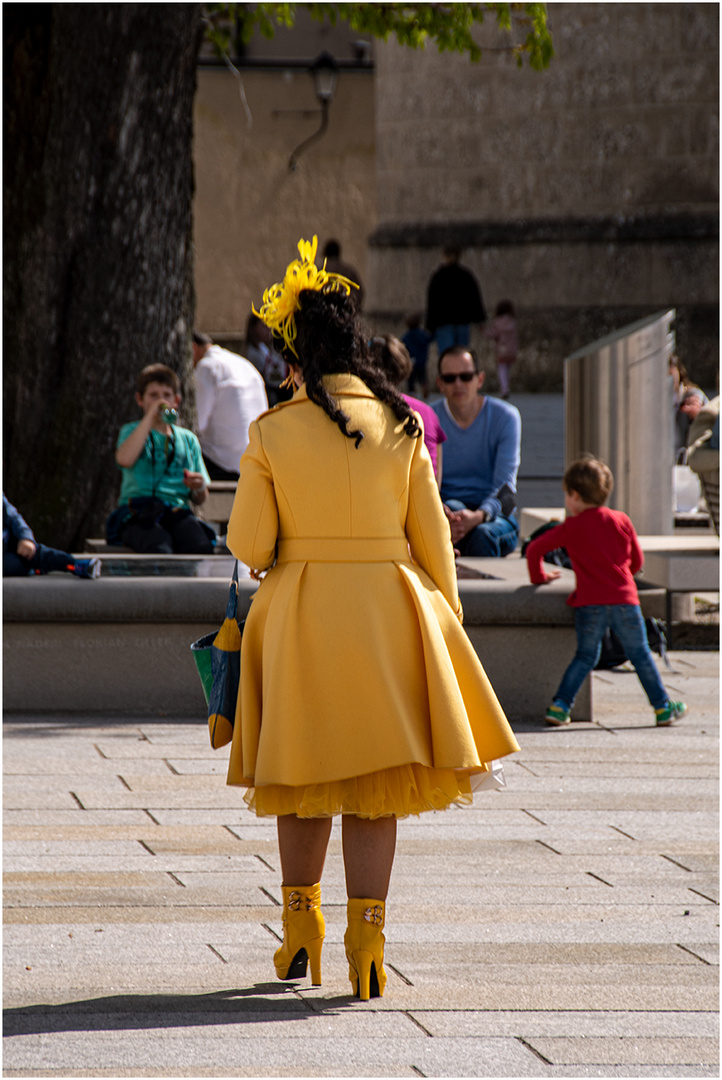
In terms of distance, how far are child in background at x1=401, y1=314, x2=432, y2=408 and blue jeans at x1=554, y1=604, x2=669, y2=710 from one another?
675 inches

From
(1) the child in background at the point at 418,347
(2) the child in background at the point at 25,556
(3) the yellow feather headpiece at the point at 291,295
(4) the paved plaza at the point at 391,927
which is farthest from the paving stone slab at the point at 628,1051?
(1) the child in background at the point at 418,347

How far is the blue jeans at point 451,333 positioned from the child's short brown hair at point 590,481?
16851 millimetres

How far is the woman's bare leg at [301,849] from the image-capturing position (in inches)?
155

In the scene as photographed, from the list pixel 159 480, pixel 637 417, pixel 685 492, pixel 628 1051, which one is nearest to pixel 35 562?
pixel 159 480

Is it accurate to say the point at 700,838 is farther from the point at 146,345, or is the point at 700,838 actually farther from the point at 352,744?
the point at 146,345

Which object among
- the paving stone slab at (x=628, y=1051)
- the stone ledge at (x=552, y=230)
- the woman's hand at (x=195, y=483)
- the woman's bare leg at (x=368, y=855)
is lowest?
the paving stone slab at (x=628, y=1051)

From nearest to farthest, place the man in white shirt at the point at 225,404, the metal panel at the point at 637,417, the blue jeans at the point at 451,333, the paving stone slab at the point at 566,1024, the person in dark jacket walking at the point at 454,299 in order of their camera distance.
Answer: the paving stone slab at the point at 566,1024 → the metal panel at the point at 637,417 → the man in white shirt at the point at 225,404 → the person in dark jacket walking at the point at 454,299 → the blue jeans at the point at 451,333

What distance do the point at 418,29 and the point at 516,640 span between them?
19.9ft

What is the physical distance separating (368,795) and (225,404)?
7.55 metres

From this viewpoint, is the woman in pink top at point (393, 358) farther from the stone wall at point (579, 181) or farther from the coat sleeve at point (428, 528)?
the stone wall at point (579, 181)

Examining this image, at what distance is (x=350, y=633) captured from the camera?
12.6 feet

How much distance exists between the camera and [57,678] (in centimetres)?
727

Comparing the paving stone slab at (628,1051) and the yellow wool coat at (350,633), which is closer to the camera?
the paving stone slab at (628,1051)

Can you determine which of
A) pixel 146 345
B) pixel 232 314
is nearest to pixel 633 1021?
pixel 146 345
